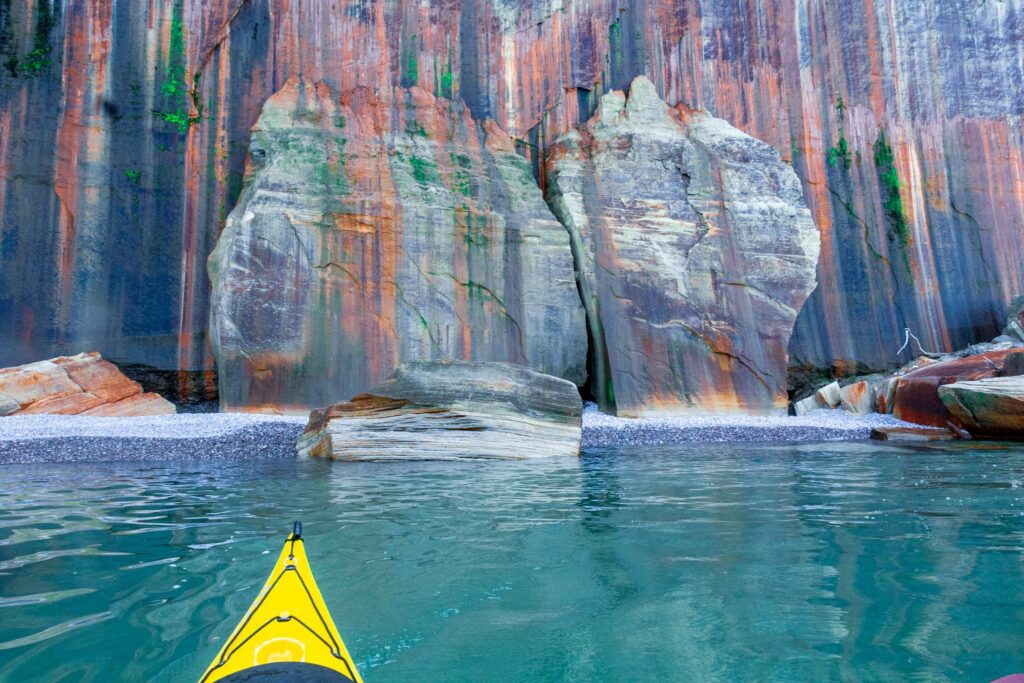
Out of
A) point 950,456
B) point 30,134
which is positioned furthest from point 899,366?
point 30,134

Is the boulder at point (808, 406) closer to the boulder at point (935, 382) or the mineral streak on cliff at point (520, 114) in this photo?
the boulder at point (935, 382)

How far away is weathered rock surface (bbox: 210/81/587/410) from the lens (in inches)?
455

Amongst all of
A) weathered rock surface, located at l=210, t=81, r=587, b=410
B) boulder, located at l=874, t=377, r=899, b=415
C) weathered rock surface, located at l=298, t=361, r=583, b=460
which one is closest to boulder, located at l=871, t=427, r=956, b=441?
boulder, located at l=874, t=377, r=899, b=415

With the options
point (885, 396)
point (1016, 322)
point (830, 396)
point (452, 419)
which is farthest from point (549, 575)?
point (1016, 322)

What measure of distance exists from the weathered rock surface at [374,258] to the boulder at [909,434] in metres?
5.36

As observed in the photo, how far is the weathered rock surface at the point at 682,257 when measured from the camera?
12797mm

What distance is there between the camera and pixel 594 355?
13.4 meters

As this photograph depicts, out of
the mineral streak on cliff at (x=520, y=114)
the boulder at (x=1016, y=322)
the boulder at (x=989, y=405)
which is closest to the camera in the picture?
the boulder at (x=989, y=405)

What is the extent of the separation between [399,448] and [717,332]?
7.69m

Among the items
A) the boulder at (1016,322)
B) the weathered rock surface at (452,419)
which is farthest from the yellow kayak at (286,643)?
the boulder at (1016,322)

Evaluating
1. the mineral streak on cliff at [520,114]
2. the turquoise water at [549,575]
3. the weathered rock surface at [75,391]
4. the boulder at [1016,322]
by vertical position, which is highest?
the mineral streak on cliff at [520,114]

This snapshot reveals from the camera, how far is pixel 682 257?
13.4m

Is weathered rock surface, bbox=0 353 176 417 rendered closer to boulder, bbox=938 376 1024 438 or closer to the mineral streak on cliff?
the mineral streak on cliff

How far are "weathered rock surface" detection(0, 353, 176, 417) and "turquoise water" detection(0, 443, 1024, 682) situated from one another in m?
5.45
